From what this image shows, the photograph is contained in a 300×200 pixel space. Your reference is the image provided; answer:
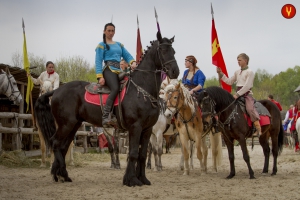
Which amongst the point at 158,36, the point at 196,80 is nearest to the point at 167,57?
the point at 158,36

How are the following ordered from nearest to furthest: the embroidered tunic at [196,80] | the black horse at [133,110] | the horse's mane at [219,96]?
the black horse at [133,110] < the horse's mane at [219,96] < the embroidered tunic at [196,80]

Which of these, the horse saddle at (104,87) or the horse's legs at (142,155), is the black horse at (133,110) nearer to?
the horse's legs at (142,155)

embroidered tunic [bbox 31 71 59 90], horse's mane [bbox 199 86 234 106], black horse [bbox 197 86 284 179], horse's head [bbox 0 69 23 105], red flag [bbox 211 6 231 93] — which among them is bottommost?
black horse [bbox 197 86 284 179]

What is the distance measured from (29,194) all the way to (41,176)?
2841 millimetres

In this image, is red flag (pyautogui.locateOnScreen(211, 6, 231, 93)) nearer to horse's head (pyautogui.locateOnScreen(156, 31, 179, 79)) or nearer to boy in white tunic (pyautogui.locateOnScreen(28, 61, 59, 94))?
horse's head (pyautogui.locateOnScreen(156, 31, 179, 79))

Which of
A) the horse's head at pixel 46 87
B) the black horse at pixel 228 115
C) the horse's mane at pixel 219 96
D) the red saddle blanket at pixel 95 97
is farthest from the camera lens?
the horse's head at pixel 46 87

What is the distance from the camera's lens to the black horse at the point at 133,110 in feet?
24.6

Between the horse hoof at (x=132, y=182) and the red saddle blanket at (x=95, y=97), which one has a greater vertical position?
the red saddle blanket at (x=95, y=97)

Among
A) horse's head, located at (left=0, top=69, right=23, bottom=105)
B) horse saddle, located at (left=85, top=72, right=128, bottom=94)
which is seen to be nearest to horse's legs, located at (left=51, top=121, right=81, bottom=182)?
horse saddle, located at (left=85, top=72, right=128, bottom=94)

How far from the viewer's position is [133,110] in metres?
7.54

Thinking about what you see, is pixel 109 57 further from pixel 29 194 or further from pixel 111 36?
pixel 29 194

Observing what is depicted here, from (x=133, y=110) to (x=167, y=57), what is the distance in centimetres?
112

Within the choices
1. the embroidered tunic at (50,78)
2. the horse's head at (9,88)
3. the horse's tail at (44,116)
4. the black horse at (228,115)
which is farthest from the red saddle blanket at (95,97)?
the horse's head at (9,88)

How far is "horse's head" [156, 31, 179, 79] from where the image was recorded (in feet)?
24.1
